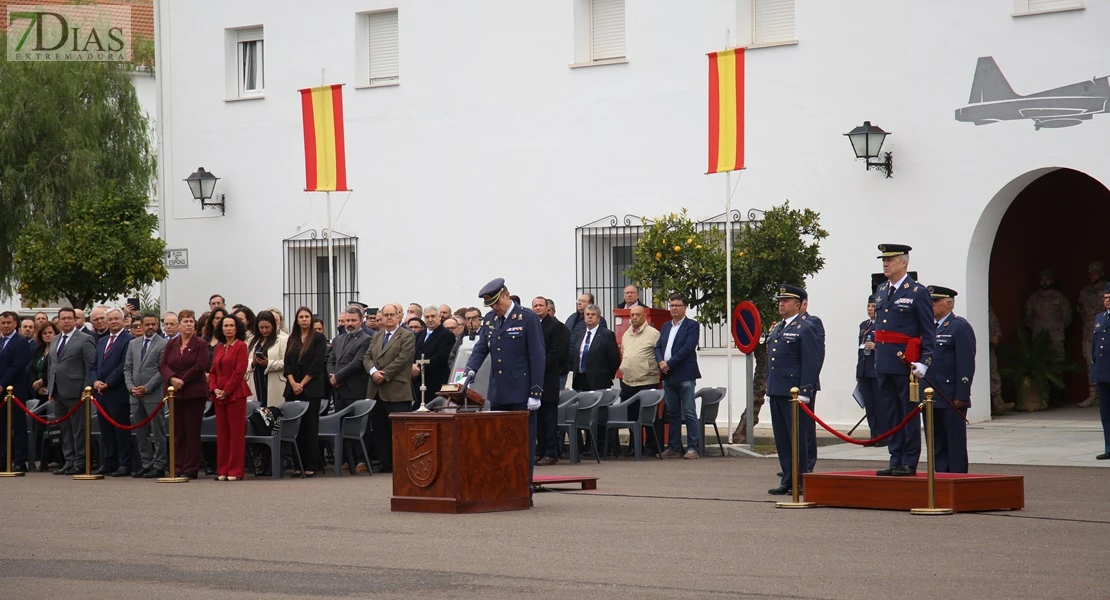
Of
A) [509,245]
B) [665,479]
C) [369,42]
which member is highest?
[369,42]

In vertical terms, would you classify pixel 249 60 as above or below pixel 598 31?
above

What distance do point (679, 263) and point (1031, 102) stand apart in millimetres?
4988

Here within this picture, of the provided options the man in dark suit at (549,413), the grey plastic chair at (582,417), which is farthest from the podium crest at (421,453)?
the grey plastic chair at (582,417)

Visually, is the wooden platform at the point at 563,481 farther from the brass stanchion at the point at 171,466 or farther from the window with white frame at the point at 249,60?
the window with white frame at the point at 249,60

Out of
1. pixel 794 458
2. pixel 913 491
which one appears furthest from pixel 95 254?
pixel 913 491

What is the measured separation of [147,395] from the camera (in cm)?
1617

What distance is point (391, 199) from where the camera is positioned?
24.5m

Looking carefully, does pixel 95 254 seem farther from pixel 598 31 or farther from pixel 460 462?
pixel 460 462

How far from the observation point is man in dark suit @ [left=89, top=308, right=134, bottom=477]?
54.5 ft

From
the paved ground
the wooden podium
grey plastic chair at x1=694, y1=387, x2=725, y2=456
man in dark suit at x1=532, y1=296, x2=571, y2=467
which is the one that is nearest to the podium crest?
the wooden podium

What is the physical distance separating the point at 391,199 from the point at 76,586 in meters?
16.6

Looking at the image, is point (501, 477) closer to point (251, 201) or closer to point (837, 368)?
point (837, 368)

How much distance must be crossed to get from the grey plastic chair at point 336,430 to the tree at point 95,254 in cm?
971

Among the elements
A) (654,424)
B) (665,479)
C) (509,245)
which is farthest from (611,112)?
(665,479)
